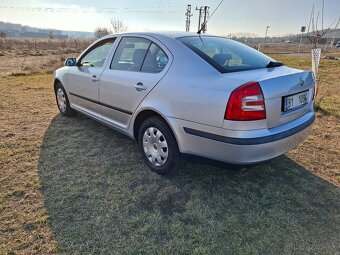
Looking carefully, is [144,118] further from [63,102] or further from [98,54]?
[63,102]

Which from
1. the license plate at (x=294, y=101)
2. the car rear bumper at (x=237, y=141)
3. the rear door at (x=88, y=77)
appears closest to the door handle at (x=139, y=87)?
the car rear bumper at (x=237, y=141)

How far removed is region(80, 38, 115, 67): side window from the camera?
12.5 feet

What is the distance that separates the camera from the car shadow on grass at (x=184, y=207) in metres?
2.16

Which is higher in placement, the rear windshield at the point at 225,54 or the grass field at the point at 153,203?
the rear windshield at the point at 225,54

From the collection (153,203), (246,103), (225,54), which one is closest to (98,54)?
(225,54)

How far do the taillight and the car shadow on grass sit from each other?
1.83ft

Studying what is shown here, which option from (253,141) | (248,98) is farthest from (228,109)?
(253,141)

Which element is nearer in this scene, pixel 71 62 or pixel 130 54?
pixel 130 54

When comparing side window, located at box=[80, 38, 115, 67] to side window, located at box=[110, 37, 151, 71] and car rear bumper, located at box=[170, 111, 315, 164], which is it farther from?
car rear bumper, located at box=[170, 111, 315, 164]

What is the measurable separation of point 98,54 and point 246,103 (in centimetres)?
261

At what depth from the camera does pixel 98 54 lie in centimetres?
404

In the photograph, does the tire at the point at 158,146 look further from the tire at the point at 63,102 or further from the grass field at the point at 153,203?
the tire at the point at 63,102

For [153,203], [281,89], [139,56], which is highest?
[139,56]

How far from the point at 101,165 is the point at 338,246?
2.52 meters
